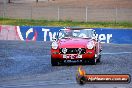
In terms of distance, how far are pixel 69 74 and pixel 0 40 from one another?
75.1ft

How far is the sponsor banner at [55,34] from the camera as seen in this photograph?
34625 millimetres

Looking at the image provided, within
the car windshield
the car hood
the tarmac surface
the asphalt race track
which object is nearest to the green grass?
the tarmac surface

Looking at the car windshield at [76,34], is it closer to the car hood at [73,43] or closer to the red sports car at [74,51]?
the car hood at [73,43]

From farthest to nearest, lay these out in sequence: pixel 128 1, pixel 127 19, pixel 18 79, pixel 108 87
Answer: pixel 128 1, pixel 127 19, pixel 18 79, pixel 108 87

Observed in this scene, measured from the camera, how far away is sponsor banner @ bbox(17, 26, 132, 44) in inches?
1363

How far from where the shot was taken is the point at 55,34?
36.3m

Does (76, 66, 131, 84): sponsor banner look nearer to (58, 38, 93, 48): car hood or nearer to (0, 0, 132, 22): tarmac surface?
(58, 38, 93, 48): car hood

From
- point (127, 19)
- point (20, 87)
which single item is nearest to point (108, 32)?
point (127, 19)

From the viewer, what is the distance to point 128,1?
69.6m

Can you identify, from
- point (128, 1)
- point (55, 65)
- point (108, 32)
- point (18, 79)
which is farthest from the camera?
point (128, 1)

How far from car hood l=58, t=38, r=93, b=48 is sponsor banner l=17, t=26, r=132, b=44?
51.3 ft

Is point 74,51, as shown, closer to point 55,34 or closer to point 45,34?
point 55,34

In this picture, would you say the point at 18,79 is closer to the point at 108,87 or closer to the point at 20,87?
the point at 20,87

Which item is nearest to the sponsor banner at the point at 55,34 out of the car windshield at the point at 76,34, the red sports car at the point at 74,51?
the car windshield at the point at 76,34
